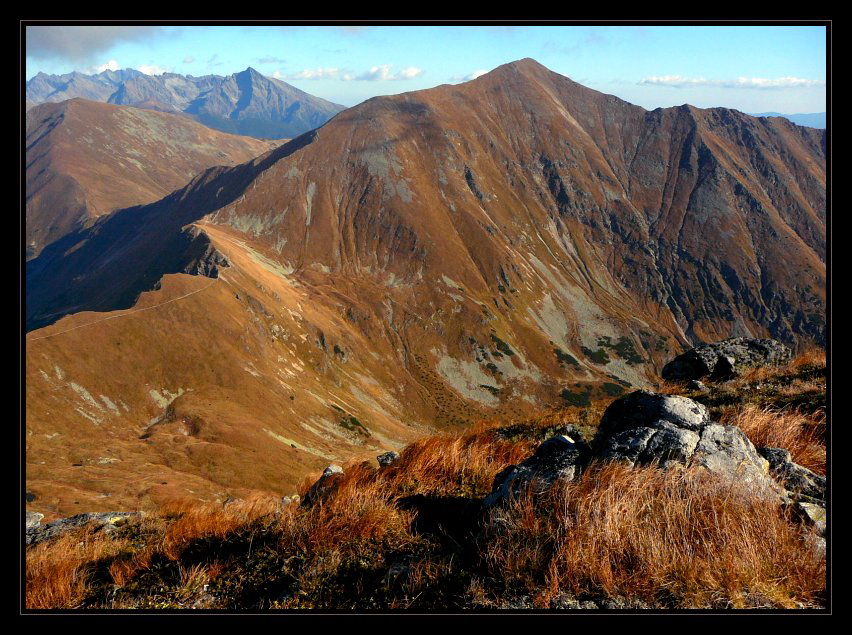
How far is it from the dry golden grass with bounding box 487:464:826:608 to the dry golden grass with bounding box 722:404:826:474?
2549mm

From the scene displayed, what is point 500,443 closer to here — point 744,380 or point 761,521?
point 761,521

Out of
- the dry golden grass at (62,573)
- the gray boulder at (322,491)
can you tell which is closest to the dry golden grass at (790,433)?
the gray boulder at (322,491)

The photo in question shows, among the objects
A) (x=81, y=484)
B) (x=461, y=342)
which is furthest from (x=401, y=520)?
(x=461, y=342)

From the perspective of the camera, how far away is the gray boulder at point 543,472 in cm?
590

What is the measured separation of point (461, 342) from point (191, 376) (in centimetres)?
10902

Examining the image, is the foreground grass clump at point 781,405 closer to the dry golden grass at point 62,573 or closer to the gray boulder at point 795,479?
the gray boulder at point 795,479

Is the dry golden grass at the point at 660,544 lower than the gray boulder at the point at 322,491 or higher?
higher

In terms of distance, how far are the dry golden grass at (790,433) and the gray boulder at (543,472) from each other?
10.5ft

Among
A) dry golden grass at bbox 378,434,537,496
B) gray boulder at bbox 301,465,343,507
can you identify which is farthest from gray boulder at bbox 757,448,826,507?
gray boulder at bbox 301,465,343,507

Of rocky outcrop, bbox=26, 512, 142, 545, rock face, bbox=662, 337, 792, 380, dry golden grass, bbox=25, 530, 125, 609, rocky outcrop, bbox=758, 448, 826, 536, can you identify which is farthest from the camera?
rock face, bbox=662, 337, 792, 380

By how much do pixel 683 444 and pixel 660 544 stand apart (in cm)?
171

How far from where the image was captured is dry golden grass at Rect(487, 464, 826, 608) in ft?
14.7

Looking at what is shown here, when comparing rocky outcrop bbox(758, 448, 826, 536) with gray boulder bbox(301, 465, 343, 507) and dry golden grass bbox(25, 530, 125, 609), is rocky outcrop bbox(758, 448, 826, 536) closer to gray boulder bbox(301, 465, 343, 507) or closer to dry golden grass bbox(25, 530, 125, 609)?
gray boulder bbox(301, 465, 343, 507)

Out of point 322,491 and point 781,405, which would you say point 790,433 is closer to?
point 781,405
